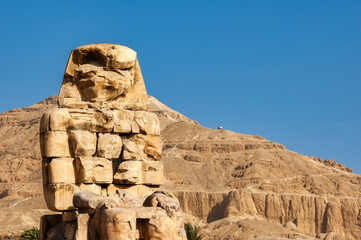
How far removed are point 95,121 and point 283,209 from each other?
70.1 metres

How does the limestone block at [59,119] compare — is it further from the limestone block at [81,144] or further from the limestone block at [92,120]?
the limestone block at [81,144]

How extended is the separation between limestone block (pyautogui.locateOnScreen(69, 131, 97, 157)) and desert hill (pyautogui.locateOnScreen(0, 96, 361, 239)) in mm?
46419

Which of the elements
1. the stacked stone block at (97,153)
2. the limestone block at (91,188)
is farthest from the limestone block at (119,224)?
the limestone block at (91,188)

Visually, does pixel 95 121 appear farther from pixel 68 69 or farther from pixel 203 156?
pixel 203 156

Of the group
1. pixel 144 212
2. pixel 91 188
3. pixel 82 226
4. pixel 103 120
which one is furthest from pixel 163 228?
pixel 103 120

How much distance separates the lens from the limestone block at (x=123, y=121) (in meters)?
14.2

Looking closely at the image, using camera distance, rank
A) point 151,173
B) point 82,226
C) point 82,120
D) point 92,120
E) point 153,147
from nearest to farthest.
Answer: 1. point 82,226
2. point 82,120
3. point 92,120
4. point 151,173
5. point 153,147

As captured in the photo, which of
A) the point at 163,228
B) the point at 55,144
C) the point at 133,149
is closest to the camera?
the point at 163,228

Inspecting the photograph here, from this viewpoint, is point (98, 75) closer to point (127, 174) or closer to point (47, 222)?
point (127, 174)

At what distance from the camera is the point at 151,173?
14359mm

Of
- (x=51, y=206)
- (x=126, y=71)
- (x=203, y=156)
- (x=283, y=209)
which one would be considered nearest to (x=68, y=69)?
(x=126, y=71)

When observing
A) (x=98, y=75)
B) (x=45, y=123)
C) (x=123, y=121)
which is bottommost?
(x=45, y=123)

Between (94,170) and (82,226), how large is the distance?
1.76m

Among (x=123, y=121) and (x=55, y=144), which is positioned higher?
(x=123, y=121)
